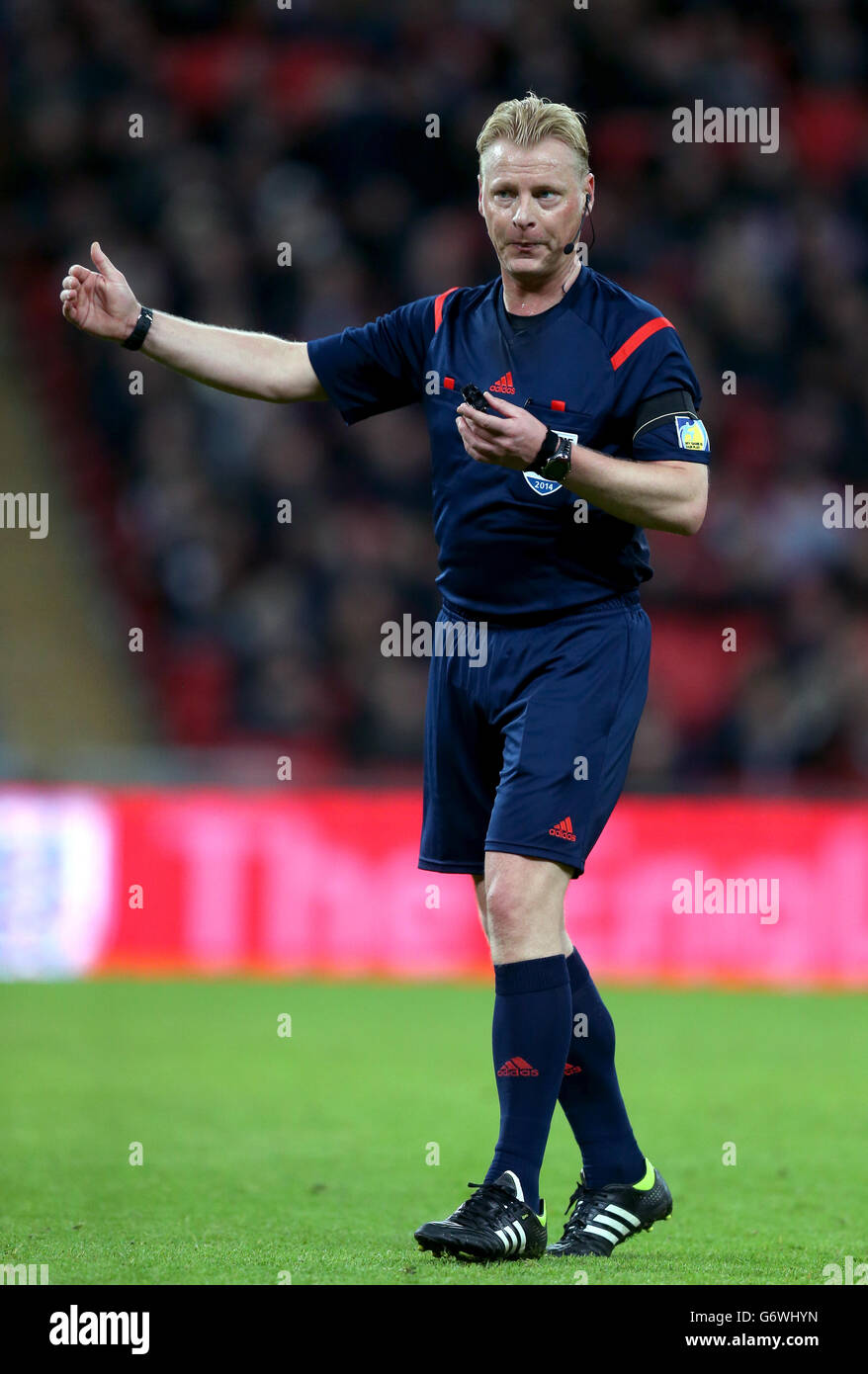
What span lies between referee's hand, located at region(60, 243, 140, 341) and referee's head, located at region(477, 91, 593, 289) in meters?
0.85

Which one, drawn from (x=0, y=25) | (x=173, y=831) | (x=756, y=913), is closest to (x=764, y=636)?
(x=756, y=913)

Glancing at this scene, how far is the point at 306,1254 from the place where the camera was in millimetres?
3994

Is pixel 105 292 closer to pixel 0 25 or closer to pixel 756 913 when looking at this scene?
pixel 756 913

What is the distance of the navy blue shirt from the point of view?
412 cm

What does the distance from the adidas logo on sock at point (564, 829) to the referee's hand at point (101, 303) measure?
151cm

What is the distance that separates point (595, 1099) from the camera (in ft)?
14.3

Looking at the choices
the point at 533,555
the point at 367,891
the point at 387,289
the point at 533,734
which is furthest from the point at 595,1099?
the point at 387,289

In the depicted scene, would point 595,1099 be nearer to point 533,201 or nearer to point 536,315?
point 536,315

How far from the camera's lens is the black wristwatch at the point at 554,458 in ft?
12.3

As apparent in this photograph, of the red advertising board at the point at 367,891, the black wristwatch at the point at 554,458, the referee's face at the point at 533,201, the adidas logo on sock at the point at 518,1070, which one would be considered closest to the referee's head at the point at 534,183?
the referee's face at the point at 533,201

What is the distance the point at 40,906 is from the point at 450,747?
6.67 m

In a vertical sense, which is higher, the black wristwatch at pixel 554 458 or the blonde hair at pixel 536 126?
the blonde hair at pixel 536 126

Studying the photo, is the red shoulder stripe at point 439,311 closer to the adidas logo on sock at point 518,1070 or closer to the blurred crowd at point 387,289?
the adidas logo on sock at point 518,1070

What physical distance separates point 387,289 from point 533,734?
1101cm
